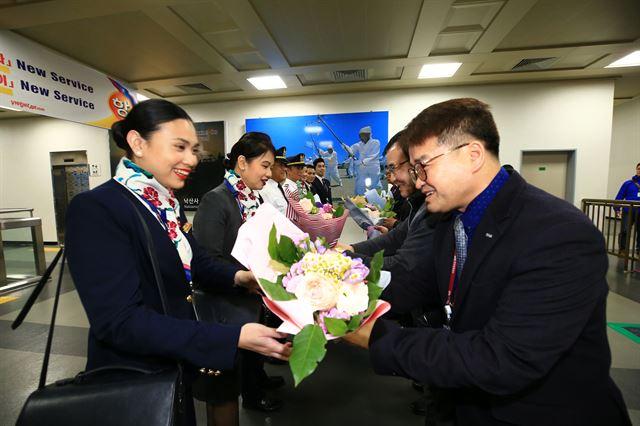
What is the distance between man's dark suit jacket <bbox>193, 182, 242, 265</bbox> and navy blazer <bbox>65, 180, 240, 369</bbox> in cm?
86

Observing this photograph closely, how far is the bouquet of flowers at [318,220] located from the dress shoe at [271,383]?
109 centimetres

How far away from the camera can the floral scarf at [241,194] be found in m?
2.10

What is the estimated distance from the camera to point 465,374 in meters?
0.83

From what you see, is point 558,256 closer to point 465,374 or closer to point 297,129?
point 465,374

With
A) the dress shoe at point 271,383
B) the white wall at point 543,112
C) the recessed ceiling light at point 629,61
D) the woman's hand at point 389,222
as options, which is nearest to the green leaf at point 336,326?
the dress shoe at point 271,383

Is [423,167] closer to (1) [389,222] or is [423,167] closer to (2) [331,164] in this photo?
(1) [389,222]

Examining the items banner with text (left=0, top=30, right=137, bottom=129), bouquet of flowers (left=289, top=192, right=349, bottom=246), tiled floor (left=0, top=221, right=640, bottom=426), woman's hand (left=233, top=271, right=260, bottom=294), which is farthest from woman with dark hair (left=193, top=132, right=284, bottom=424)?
banner with text (left=0, top=30, right=137, bottom=129)

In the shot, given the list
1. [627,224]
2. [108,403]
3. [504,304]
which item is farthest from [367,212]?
[627,224]

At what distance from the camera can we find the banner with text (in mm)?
3789

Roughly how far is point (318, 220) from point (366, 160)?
199 inches

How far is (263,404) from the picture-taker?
207 centimetres

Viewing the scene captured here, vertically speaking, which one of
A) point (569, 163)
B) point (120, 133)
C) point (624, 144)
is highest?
point (624, 144)

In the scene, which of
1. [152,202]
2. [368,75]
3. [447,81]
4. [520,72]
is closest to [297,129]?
[368,75]

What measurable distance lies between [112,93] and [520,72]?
756 centimetres
